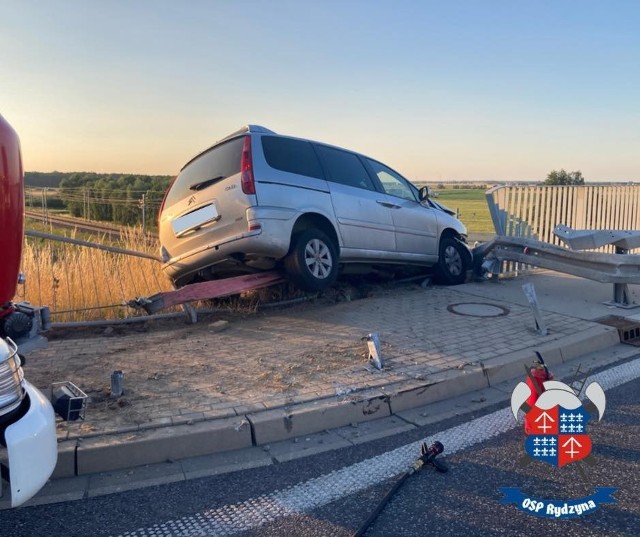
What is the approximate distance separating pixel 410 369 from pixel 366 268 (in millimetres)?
3100

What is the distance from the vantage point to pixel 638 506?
2900mm

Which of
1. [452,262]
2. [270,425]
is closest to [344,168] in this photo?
[452,262]

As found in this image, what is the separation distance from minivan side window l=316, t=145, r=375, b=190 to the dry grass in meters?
2.95

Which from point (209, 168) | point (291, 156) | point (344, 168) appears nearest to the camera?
point (209, 168)

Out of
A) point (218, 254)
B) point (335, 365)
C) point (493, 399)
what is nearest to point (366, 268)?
point (218, 254)

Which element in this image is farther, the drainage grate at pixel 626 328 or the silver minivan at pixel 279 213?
the drainage grate at pixel 626 328

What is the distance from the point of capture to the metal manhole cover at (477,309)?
687 centimetres

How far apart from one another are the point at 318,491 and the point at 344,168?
5.01 m

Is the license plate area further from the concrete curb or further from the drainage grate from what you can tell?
the drainage grate

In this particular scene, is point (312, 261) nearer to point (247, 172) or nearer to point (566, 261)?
point (247, 172)

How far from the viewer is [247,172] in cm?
594

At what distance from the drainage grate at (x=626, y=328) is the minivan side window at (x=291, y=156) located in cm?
388

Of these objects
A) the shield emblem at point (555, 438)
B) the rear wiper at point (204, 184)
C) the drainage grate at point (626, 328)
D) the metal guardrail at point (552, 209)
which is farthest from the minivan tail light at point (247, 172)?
the metal guardrail at point (552, 209)

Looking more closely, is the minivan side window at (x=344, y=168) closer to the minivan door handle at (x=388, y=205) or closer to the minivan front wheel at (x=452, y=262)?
the minivan door handle at (x=388, y=205)
